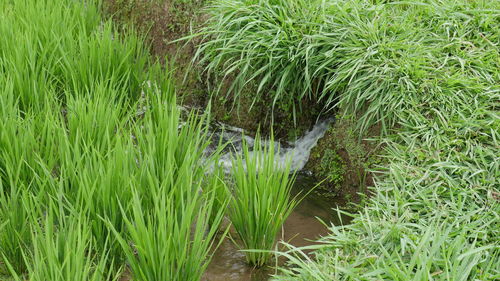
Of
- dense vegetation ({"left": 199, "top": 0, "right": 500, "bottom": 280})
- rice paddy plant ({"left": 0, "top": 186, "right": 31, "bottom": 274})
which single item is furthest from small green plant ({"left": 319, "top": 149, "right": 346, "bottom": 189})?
rice paddy plant ({"left": 0, "top": 186, "right": 31, "bottom": 274})

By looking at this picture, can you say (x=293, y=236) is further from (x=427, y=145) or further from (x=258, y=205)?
(x=427, y=145)

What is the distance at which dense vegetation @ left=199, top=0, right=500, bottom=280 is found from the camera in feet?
6.55

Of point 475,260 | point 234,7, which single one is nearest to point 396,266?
point 475,260

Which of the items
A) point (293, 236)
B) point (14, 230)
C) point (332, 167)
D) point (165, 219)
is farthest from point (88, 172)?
point (332, 167)

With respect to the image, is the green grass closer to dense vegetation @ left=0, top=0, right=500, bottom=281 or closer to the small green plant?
dense vegetation @ left=0, top=0, right=500, bottom=281

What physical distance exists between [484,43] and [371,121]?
2.22ft

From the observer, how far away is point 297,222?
118 inches

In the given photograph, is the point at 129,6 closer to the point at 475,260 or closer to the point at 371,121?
the point at 371,121

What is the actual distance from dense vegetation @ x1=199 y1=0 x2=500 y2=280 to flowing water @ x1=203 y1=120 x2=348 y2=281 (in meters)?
0.15

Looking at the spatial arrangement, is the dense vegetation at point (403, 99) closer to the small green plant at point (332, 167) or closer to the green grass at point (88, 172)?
the small green plant at point (332, 167)

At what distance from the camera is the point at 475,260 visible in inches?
74.6

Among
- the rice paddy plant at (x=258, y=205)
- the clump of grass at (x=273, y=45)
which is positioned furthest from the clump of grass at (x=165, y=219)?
the clump of grass at (x=273, y=45)

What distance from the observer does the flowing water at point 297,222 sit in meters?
2.54

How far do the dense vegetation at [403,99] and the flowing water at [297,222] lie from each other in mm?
147
